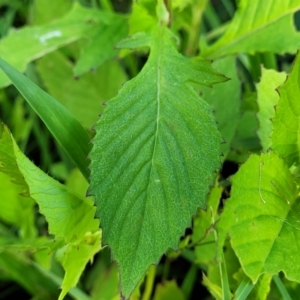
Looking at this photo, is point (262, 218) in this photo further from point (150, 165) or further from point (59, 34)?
point (59, 34)

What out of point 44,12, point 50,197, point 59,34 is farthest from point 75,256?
point 44,12

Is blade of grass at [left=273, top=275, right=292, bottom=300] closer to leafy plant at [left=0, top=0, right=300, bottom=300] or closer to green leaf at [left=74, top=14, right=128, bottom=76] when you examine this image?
leafy plant at [left=0, top=0, right=300, bottom=300]

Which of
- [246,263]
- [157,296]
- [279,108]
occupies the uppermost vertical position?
[279,108]

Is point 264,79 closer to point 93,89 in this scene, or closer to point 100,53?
point 100,53

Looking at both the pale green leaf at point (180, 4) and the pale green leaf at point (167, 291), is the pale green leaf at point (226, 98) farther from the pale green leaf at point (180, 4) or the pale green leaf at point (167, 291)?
the pale green leaf at point (167, 291)

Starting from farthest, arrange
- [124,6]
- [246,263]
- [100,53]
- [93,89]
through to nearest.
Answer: [124,6], [93,89], [100,53], [246,263]

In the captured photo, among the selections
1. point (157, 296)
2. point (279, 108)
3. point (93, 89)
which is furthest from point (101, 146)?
point (93, 89)

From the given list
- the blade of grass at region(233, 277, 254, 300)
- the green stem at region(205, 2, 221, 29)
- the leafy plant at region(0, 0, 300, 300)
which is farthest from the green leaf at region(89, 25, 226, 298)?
the green stem at region(205, 2, 221, 29)

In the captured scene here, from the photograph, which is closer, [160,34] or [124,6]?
[160,34]

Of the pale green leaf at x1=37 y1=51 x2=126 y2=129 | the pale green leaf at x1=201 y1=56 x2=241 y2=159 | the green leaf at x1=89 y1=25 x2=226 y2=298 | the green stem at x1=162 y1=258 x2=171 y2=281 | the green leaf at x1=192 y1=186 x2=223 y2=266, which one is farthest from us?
the pale green leaf at x1=37 y1=51 x2=126 y2=129
